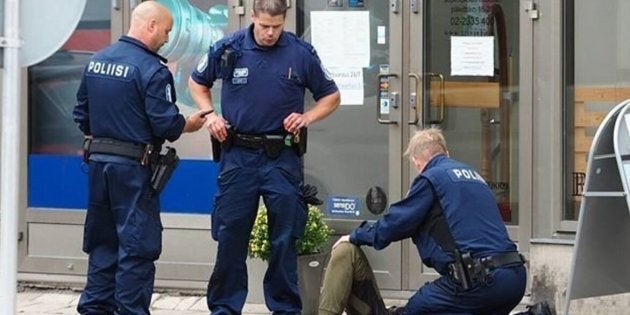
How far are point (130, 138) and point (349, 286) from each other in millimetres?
1392

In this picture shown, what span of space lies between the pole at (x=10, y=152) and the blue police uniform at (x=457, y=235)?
2.02 meters

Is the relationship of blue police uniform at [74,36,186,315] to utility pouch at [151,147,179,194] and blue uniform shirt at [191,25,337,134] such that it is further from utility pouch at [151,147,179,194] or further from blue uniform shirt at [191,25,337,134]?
blue uniform shirt at [191,25,337,134]

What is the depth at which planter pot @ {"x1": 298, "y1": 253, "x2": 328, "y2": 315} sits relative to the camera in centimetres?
725

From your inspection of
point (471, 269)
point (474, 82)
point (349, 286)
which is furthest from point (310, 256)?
point (471, 269)

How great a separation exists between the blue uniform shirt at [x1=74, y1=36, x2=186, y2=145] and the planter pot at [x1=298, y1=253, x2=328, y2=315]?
1.43 meters

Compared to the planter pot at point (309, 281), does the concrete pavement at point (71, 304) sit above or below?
below

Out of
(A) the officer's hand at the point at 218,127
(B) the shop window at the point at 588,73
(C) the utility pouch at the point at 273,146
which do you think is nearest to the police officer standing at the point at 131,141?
(A) the officer's hand at the point at 218,127

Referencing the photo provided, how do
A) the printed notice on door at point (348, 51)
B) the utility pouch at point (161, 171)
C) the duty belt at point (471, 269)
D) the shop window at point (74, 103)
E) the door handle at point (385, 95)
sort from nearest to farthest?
the duty belt at point (471, 269) < the utility pouch at point (161, 171) < the door handle at point (385, 95) < the printed notice on door at point (348, 51) < the shop window at point (74, 103)

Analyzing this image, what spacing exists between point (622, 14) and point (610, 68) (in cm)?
33

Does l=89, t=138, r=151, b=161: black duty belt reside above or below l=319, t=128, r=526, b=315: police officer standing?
above

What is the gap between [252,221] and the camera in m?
6.30

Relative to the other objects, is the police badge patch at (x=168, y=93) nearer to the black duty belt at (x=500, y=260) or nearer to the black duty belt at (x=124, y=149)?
the black duty belt at (x=124, y=149)

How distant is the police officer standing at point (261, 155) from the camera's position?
6.21m

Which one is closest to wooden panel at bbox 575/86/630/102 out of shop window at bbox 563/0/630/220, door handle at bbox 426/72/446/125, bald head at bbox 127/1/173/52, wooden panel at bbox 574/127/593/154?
shop window at bbox 563/0/630/220
